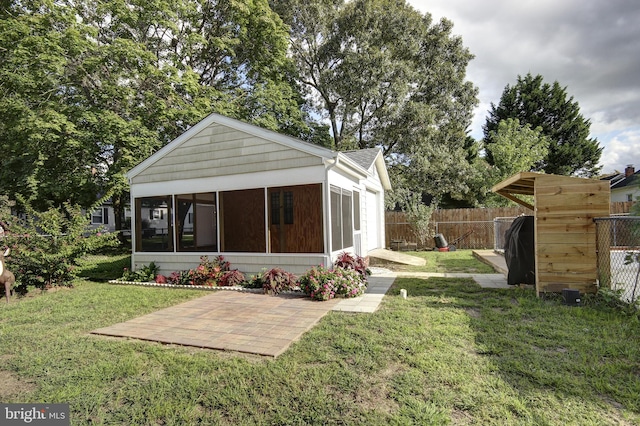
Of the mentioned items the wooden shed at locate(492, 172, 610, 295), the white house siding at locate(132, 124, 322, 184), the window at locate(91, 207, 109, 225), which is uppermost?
the white house siding at locate(132, 124, 322, 184)

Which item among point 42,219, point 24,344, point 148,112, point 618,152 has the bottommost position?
point 24,344

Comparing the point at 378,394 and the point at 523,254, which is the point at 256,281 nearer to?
the point at 378,394

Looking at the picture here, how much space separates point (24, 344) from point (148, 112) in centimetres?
1191

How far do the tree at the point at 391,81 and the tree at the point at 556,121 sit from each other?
861cm

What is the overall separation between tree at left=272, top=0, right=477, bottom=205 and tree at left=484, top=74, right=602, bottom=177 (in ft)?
28.2

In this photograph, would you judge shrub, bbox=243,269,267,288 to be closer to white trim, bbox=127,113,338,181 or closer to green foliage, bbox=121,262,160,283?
white trim, bbox=127,113,338,181

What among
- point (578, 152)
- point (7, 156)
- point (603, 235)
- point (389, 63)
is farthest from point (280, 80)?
point (578, 152)

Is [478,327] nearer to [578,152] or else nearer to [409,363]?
[409,363]

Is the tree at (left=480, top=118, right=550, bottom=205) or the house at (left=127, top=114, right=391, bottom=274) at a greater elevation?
the tree at (left=480, top=118, right=550, bottom=205)

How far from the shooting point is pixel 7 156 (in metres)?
13.7

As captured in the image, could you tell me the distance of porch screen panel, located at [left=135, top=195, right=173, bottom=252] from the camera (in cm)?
857

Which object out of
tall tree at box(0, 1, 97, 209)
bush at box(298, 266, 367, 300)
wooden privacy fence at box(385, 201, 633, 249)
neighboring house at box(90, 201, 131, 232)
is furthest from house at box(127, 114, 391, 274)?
neighboring house at box(90, 201, 131, 232)

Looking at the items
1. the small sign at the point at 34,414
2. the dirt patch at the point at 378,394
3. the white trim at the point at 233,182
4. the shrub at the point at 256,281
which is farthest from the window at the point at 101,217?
the dirt patch at the point at 378,394

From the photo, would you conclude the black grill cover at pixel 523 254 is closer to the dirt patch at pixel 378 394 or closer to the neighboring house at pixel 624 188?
the dirt patch at pixel 378 394
